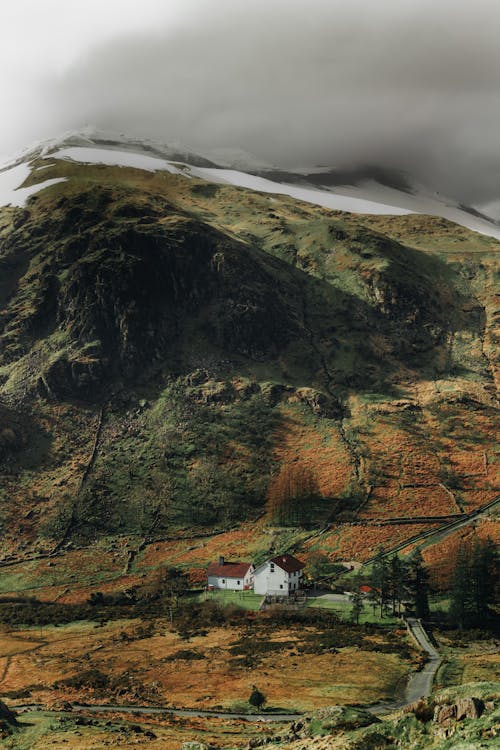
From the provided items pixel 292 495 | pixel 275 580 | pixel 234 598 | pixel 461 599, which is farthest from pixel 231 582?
pixel 461 599

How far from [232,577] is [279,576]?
9.87m

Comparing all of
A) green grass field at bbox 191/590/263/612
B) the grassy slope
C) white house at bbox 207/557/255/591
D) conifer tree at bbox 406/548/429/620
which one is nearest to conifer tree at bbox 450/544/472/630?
conifer tree at bbox 406/548/429/620

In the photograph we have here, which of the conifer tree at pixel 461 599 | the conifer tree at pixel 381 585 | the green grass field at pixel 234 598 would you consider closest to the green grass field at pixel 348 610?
the conifer tree at pixel 381 585

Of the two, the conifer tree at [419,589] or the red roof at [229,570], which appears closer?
the conifer tree at [419,589]

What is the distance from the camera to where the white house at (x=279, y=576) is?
361 feet

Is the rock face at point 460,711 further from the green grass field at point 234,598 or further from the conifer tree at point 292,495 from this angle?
the conifer tree at point 292,495

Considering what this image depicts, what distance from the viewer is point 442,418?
169500 mm

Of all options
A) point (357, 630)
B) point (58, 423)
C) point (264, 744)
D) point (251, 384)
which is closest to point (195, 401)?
point (251, 384)

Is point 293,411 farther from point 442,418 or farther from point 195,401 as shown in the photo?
point 442,418

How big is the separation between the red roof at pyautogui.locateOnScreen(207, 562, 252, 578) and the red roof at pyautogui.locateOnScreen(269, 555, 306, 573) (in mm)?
7250

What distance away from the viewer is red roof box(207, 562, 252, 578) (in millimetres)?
115750

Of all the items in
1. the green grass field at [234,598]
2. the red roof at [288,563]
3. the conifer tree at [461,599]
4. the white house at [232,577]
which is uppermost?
the conifer tree at [461,599]

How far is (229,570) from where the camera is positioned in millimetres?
117000

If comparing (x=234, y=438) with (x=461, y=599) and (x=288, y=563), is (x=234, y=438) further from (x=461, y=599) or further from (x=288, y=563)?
(x=461, y=599)
